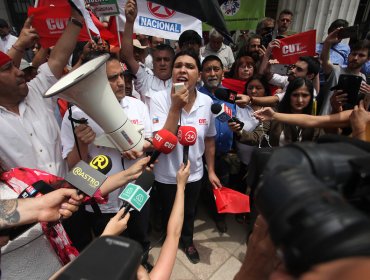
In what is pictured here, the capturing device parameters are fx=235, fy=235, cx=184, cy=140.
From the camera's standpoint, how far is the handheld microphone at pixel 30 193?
3.39 feet

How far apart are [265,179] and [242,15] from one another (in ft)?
19.7

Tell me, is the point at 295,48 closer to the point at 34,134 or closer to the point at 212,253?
the point at 212,253

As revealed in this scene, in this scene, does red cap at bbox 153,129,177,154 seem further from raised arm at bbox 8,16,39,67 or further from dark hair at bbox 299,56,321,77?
dark hair at bbox 299,56,321,77

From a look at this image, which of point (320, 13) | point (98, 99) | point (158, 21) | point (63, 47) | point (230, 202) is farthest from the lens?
point (320, 13)

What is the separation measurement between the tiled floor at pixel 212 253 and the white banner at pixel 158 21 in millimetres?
2915

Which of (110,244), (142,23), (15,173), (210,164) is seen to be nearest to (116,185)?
(15,173)

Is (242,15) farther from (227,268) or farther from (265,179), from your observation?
(265,179)

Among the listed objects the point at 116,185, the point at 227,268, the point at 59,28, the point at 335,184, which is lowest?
the point at 227,268

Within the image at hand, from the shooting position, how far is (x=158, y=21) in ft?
12.2

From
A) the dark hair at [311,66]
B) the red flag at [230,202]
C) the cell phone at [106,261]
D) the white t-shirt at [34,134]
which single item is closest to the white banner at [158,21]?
the dark hair at [311,66]

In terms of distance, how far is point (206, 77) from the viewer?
9.44ft

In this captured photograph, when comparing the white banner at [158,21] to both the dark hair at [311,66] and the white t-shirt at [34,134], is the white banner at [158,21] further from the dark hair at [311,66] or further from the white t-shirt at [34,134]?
the white t-shirt at [34,134]

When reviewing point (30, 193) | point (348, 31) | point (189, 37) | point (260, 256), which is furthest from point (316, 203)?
point (189, 37)

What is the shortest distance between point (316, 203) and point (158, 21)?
3.88 m
